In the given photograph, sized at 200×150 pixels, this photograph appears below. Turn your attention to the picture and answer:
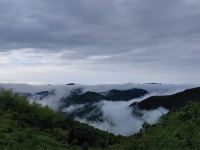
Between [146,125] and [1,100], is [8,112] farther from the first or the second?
[146,125]

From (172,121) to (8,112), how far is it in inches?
492

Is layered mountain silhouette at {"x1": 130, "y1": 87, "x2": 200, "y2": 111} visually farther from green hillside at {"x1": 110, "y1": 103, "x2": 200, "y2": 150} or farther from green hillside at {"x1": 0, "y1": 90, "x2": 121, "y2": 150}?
green hillside at {"x1": 0, "y1": 90, "x2": 121, "y2": 150}

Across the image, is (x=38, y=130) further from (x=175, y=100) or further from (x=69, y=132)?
(x=175, y=100)

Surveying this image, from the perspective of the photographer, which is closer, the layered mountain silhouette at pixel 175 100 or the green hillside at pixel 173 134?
the green hillside at pixel 173 134

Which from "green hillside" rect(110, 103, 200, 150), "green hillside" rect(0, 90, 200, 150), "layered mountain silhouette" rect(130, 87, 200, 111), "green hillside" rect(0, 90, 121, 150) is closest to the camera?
"green hillside" rect(110, 103, 200, 150)

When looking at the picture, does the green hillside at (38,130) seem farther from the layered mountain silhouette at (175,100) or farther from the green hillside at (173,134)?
the layered mountain silhouette at (175,100)

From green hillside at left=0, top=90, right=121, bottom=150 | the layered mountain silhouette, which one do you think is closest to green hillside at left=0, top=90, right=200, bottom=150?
green hillside at left=0, top=90, right=121, bottom=150

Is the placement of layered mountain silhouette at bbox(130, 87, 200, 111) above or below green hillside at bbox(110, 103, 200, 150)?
above

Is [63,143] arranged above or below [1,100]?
below

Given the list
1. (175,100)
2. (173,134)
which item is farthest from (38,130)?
(175,100)

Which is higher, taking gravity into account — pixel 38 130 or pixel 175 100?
pixel 175 100

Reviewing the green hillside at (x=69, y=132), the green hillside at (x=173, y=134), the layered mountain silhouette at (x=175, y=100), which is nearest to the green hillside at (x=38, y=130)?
the green hillside at (x=69, y=132)

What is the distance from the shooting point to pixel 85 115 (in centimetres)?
13388

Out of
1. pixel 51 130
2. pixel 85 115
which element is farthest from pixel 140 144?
pixel 85 115
